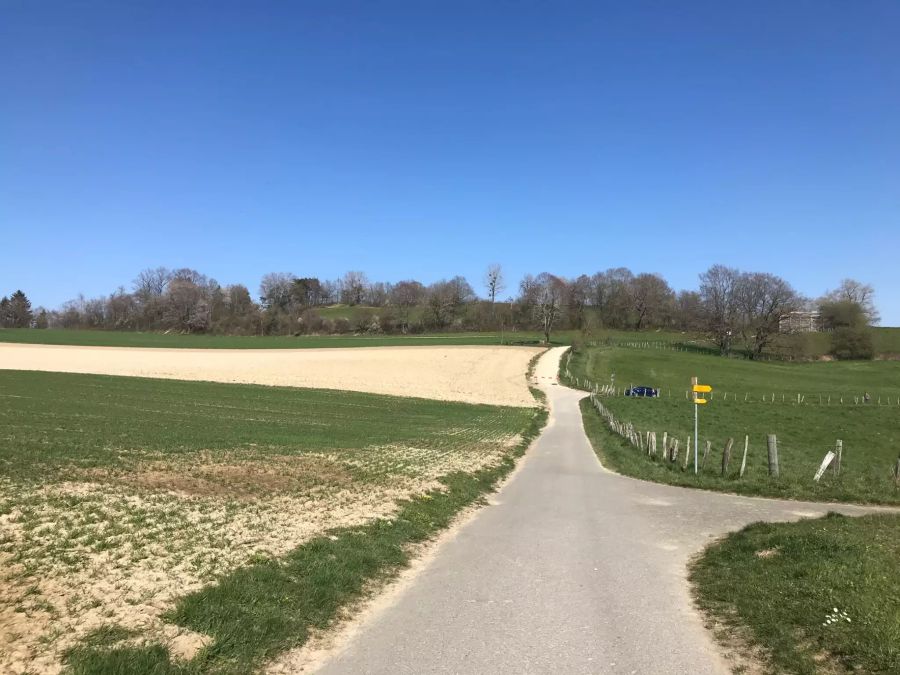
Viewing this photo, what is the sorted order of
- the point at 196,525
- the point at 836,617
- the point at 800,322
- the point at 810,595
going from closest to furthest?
the point at 836,617
the point at 810,595
the point at 196,525
the point at 800,322

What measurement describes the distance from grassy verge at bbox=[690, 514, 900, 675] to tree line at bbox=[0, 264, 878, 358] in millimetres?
107719

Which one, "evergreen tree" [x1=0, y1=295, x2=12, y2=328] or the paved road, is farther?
"evergreen tree" [x1=0, y1=295, x2=12, y2=328]

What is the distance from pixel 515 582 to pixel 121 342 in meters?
114

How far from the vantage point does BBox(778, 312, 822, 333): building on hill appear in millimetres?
117350

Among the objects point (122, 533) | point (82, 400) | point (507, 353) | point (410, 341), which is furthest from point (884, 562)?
point (410, 341)

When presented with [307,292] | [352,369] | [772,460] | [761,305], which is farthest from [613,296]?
[772,460]

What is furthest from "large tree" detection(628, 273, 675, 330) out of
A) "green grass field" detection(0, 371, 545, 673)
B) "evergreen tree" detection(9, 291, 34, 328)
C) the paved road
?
"evergreen tree" detection(9, 291, 34, 328)

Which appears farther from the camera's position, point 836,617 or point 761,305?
point 761,305

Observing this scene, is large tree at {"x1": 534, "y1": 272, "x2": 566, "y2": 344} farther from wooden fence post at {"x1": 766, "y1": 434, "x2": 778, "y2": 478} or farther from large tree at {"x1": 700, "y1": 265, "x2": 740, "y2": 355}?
wooden fence post at {"x1": 766, "y1": 434, "x2": 778, "y2": 478}

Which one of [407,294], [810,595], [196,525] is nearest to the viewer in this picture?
[810,595]

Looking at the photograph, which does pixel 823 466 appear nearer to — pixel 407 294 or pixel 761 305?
pixel 761 305

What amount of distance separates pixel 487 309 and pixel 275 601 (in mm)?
146705

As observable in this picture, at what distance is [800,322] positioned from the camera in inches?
5123

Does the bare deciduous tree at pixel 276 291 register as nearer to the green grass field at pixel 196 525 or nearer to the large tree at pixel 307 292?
the large tree at pixel 307 292
